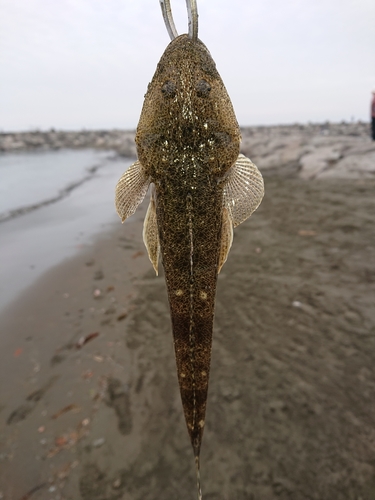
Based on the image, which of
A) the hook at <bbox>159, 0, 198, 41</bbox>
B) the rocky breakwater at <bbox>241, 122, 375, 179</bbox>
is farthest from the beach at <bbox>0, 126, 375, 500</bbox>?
the rocky breakwater at <bbox>241, 122, 375, 179</bbox>

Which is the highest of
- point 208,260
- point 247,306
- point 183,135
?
point 183,135

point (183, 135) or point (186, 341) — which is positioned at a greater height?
point (183, 135)

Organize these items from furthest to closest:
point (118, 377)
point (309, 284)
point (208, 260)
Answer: point (309, 284) → point (118, 377) → point (208, 260)

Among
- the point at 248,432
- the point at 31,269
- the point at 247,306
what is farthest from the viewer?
the point at 31,269

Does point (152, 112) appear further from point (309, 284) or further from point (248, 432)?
point (309, 284)

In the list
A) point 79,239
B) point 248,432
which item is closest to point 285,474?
point 248,432

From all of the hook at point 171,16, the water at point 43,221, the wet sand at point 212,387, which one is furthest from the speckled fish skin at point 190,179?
the water at point 43,221
